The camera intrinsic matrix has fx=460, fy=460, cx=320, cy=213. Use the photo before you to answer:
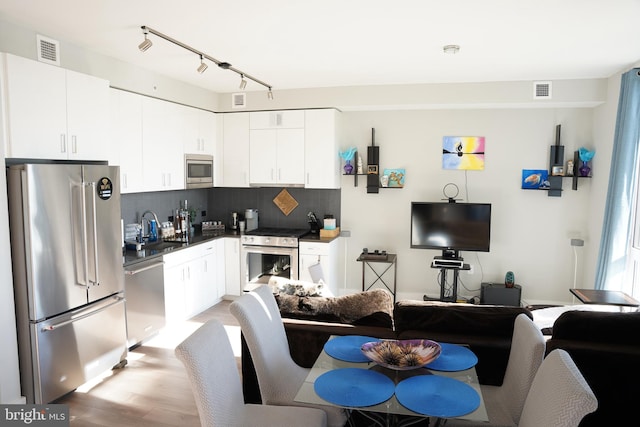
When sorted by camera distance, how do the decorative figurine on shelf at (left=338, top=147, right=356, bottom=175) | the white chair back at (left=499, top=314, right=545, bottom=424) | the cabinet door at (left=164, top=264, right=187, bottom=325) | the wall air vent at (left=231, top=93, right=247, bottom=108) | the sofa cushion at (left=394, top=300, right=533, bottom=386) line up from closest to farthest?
1. the white chair back at (left=499, top=314, right=545, bottom=424)
2. the sofa cushion at (left=394, top=300, right=533, bottom=386)
3. the cabinet door at (left=164, top=264, right=187, bottom=325)
4. the decorative figurine on shelf at (left=338, top=147, right=356, bottom=175)
5. the wall air vent at (left=231, top=93, right=247, bottom=108)

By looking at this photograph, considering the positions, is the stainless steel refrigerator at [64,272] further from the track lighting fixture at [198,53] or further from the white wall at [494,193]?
the white wall at [494,193]

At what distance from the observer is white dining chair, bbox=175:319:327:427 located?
82.0 inches

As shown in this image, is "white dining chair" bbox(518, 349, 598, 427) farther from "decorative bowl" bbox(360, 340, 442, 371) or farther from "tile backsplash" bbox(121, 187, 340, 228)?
"tile backsplash" bbox(121, 187, 340, 228)

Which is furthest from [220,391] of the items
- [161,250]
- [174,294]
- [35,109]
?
[174,294]

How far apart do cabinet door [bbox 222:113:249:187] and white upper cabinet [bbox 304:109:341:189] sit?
87cm

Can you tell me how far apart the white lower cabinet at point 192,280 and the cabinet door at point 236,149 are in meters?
0.93

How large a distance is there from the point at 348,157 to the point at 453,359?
390cm

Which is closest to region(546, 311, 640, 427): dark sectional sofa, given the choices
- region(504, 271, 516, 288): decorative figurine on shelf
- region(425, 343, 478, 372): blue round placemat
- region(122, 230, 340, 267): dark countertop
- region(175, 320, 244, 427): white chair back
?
region(425, 343, 478, 372): blue round placemat

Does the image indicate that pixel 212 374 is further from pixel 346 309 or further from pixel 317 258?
pixel 317 258

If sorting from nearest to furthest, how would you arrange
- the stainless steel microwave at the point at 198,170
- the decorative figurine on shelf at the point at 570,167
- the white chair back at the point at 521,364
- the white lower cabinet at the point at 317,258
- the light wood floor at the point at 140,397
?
the white chair back at the point at 521,364 < the light wood floor at the point at 140,397 < the decorative figurine on shelf at the point at 570,167 < the stainless steel microwave at the point at 198,170 < the white lower cabinet at the point at 317,258

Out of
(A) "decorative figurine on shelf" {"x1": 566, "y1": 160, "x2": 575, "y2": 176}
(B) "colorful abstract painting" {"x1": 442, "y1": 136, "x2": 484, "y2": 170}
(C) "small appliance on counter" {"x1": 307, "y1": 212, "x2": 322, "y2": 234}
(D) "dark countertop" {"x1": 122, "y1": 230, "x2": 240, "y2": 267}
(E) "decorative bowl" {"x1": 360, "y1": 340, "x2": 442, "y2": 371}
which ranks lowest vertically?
(E) "decorative bowl" {"x1": 360, "y1": 340, "x2": 442, "y2": 371}

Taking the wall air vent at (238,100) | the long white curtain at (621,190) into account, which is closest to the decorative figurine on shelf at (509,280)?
the long white curtain at (621,190)

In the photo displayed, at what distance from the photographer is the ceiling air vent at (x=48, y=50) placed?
361 cm

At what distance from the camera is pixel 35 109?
3396mm
